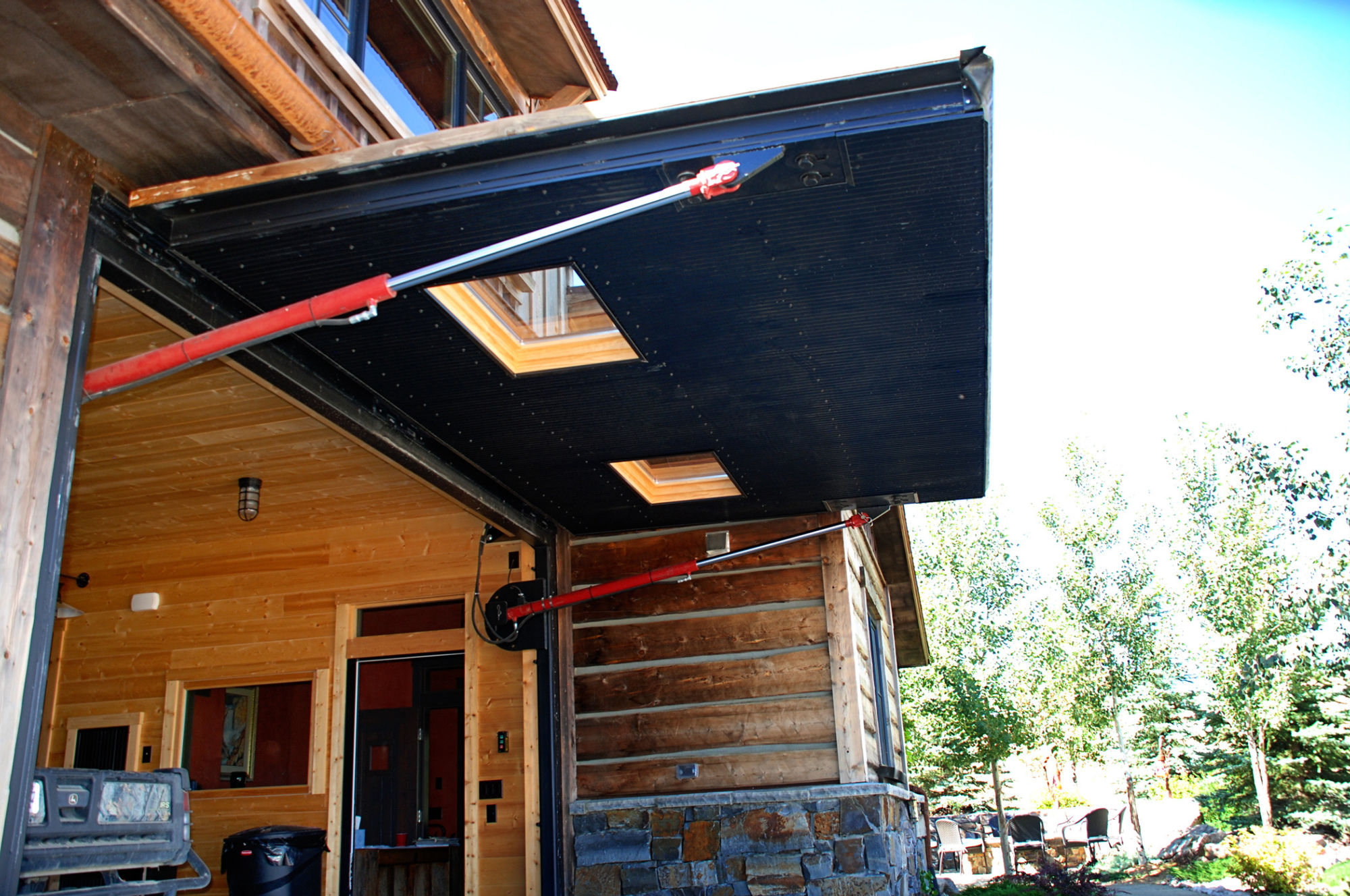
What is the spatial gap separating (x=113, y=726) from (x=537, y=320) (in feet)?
19.1

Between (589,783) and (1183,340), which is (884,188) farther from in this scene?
(1183,340)

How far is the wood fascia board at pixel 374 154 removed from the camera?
9.54ft

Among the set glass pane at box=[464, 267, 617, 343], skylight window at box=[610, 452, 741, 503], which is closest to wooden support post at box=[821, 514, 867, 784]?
skylight window at box=[610, 452, 741, 503]

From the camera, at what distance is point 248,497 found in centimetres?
665

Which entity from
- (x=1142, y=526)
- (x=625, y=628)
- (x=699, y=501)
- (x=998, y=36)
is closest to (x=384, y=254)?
(x=998, y=36)

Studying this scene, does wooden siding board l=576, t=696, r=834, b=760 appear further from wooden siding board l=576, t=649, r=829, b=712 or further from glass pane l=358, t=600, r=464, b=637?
glass pane l=358, t=600, r=464, b=637

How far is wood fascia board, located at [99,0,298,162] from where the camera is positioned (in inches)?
106

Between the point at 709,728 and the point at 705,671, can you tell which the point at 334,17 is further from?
the point at 709,728

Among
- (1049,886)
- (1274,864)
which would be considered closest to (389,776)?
(1049,886)

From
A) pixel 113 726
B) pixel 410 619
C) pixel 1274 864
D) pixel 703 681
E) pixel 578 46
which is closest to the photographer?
pixel 703 681

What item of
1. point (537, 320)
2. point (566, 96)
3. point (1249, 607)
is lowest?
point (537, 320)

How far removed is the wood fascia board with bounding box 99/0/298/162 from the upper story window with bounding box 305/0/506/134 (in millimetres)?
1142

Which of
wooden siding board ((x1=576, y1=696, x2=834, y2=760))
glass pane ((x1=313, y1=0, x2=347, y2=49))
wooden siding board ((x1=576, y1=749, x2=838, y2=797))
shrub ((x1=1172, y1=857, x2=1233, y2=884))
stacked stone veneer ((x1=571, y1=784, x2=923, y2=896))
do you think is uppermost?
glass pane ((x1=313, y1=0, x2=347, y2=49))

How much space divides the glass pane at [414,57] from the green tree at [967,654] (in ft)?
42.2
